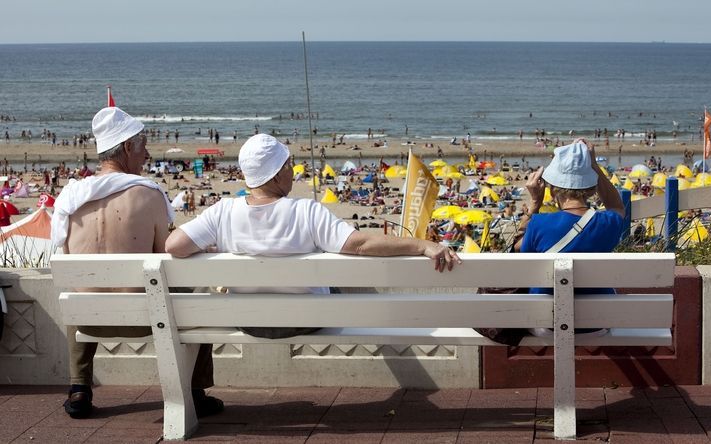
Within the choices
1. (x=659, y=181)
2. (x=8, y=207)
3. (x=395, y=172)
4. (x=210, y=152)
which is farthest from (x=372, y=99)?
(x=8, y=207)

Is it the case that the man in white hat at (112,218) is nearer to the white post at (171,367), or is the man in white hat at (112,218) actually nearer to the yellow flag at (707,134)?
the white post at (171,367)

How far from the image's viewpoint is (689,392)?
449cm

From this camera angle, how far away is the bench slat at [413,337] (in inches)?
157

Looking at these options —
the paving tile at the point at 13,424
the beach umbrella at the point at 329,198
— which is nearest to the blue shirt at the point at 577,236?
the paving tile at the point at 13,424

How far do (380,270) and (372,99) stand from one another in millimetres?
84115

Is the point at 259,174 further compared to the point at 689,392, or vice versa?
the point at 689,392

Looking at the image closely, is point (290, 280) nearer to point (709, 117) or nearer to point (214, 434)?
point (214, 434)

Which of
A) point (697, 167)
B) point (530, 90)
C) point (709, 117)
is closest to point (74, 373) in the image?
point (709, 117)

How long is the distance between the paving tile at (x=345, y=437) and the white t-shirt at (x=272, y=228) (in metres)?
0.58

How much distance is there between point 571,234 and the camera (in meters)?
4.14

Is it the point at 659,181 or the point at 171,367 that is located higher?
the point at 171,367

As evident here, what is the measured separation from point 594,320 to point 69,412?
2.23m

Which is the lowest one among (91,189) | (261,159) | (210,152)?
(210,152)

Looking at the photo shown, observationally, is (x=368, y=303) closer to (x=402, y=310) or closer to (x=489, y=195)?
(x=402, y=310)
